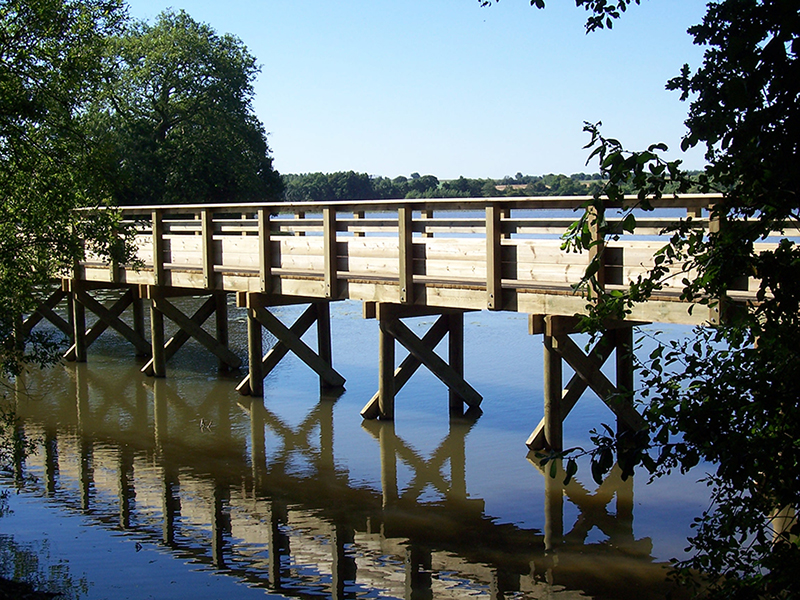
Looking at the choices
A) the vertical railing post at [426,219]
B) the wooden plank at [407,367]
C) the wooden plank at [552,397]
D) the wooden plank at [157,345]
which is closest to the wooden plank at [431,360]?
the wooden plank at [407,367]

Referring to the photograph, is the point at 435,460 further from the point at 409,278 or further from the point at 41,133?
the point at 41,133

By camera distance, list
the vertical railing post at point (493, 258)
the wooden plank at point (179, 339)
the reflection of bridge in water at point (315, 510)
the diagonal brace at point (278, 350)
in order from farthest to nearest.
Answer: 1. the wooden plank at point (179, 339)
2. the diagonal brace at point (278, 350)
3. the vertical railing post at point (493, 258)
4. the reflection of bridge in water at point (315, 510)

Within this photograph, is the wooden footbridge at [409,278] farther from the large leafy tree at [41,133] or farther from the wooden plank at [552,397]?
the large leafy tree at [41,133]

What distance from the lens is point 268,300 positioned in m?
13.2

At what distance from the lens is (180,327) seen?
50.4 ft

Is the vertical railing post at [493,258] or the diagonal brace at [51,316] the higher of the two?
the vertical railing post at [493,258]

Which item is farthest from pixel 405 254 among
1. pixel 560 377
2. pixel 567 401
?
pixel 567 401

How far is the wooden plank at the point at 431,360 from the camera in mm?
10984

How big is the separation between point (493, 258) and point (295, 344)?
4678mm

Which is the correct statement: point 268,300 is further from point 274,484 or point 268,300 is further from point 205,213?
point 274,484

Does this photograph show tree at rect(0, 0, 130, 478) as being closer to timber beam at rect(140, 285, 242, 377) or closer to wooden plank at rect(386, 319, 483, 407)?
wooden plank at rect(386, 319, 483, 407)

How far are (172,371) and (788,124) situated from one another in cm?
1428

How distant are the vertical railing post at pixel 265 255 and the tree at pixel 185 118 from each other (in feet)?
73.9

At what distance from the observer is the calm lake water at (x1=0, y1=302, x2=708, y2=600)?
22.0ft
